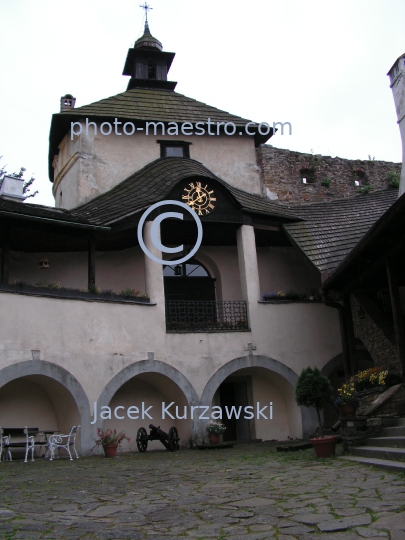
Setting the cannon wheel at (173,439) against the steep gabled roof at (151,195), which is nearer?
the cannon wheel at (173,439)

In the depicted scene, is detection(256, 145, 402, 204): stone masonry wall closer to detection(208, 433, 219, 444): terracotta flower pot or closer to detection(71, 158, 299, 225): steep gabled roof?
detection(71, 158, 299, 225): steep gabled roof

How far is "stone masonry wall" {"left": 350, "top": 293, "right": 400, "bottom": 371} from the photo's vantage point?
12.5 metres

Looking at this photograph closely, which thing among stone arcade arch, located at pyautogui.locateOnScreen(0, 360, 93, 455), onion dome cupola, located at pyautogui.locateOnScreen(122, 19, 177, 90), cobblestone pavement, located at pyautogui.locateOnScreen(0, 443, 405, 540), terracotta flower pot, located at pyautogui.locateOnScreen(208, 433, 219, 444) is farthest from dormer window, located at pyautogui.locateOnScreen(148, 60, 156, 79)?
cobblestone pavement, located at pyautogui.locateOnScreen(0, 443, 405, 540)

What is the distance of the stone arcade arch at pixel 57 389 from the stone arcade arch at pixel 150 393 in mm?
678

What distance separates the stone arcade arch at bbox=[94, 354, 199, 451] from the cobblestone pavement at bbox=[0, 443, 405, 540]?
440 cm

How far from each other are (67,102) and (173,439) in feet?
38.0

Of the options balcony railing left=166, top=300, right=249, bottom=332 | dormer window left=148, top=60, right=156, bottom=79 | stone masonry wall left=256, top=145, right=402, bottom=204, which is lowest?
balcony railing left=166, top=300, right=249, bottom=332

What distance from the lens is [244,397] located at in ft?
54.9

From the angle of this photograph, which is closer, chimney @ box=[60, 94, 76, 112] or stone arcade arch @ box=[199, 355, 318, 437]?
stone arcade arch @ box=[199, 355, 318, 437]

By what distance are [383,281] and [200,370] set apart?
15.5 ft

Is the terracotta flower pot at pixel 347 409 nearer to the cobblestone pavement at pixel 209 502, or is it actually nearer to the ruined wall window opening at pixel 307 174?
the cobblestone pavement at pixel 209 502

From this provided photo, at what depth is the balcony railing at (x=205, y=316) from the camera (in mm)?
15250

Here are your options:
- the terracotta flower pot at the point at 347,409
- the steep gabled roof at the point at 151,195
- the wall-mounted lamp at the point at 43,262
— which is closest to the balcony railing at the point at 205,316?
the steep gabled roof at the point at 151,195

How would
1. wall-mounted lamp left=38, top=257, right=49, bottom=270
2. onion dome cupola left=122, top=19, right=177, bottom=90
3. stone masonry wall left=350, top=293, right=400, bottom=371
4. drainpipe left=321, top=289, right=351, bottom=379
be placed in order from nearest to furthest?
stone masonry wall left=350, top=293, right=400, bottom=371 < drainpipe left=321, top=289, right=351, bottom=379 < wall-mounted lamp left=38, top=257, right=49, bottom=270 < onion dome cupola left=122, top=19, right=177, bottom=90
